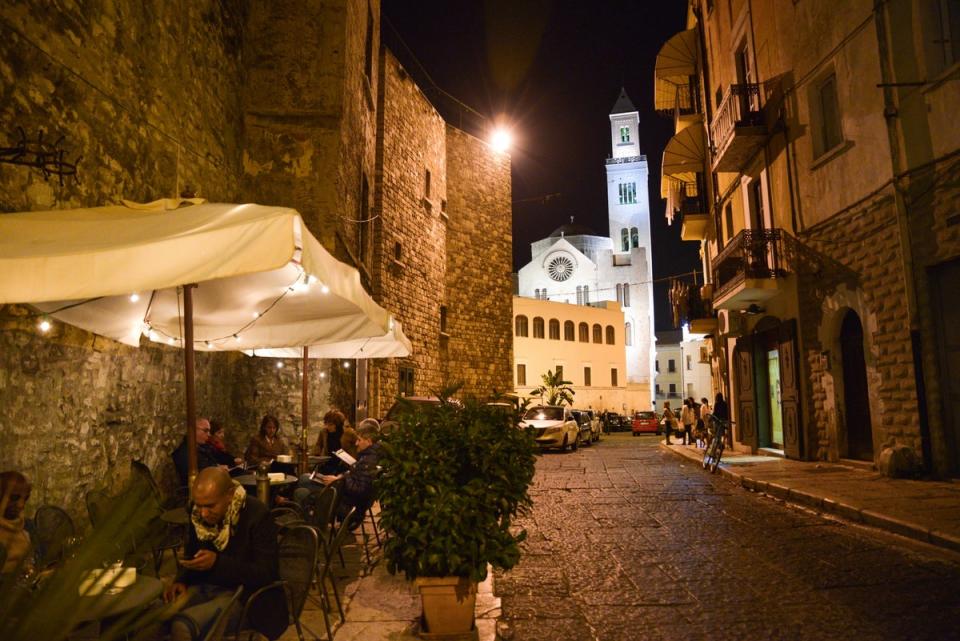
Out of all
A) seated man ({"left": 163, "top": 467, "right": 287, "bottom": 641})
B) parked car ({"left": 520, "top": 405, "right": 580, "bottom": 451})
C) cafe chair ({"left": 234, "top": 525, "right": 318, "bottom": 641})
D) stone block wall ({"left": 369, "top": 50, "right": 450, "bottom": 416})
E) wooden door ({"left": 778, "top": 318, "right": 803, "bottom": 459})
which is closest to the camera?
seated man ({"left": 163, "top": 467, "right": 287, "bottom": 641})

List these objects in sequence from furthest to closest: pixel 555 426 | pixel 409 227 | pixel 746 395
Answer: pixel 555 426 < pixel 409 227 < pixel 746 395

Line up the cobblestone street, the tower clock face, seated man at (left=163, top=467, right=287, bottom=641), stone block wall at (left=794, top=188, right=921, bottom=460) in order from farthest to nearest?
the tower clock face < stone block wall at (left=794, top=188, right=921, bottom=460) < the cobblestone street < seated man at (left=163, top=467, right=287, bottom=641)

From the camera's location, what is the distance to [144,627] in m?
1.45

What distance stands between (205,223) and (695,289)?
59.7 ft

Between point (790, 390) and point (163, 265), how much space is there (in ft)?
42.3

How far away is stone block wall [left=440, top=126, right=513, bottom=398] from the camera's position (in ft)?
74.6

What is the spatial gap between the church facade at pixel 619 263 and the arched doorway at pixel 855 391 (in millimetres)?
48058

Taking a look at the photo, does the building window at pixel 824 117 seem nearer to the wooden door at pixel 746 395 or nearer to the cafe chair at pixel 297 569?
the wooden door at pixel 746 395

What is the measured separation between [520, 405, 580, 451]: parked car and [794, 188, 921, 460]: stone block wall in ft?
25.7

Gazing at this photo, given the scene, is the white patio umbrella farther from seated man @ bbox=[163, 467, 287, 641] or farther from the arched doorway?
the arched doorway

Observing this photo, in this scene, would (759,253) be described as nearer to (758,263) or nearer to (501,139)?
(758,263)

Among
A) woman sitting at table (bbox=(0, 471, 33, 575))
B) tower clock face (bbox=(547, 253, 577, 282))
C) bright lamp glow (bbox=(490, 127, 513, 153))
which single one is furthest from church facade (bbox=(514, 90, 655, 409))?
woman sitting at table (bbox=(0, 471, 33, 575))

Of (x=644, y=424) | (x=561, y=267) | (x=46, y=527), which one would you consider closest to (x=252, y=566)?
(x=46, y=527)

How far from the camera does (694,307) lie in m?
19.8
